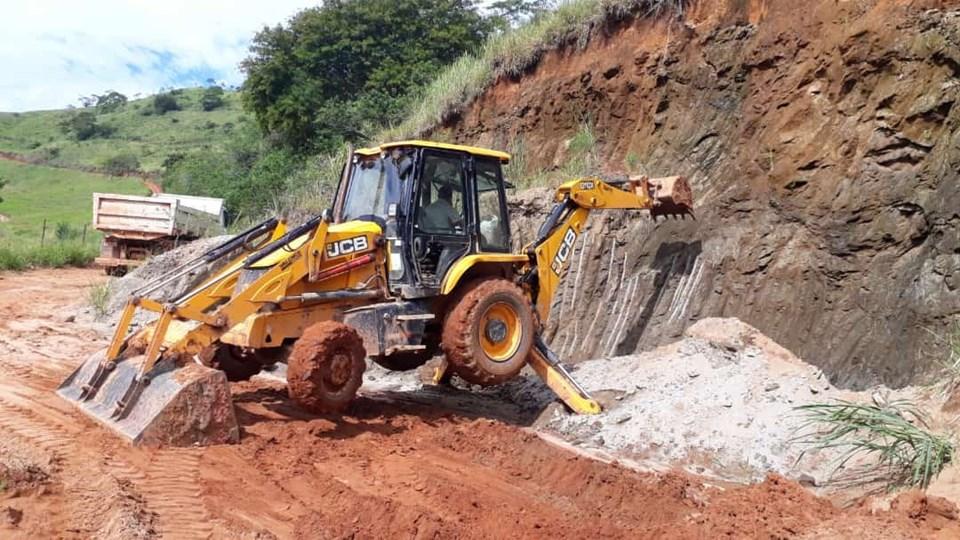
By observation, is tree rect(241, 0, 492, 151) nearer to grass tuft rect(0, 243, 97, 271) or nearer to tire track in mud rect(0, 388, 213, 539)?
grass tuft rect(0, 243, 97, 271)

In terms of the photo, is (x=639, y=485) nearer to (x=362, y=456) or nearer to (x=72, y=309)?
(x=362, y=456)

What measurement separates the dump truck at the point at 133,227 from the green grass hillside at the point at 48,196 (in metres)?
14.1

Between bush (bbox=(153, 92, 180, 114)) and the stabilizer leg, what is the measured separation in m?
85.4

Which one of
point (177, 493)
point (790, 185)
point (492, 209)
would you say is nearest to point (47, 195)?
point (492, 209)

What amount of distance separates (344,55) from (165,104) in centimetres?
6629

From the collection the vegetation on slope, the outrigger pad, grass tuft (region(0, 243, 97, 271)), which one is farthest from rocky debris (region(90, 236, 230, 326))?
the vegetation on slope

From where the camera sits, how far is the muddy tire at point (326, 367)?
714 cm

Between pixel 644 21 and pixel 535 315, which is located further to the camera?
pixel 644 21

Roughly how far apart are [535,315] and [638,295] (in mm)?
2172

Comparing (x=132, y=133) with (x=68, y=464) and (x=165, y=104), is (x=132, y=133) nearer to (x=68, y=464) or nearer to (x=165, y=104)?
(x=165, y=104)

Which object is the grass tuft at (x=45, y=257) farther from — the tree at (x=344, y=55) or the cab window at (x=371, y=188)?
the cab window at (x=371, y=188)

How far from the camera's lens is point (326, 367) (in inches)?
286

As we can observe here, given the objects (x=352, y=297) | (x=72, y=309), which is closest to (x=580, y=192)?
(x=352, y=297)

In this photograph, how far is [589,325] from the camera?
1091cm
